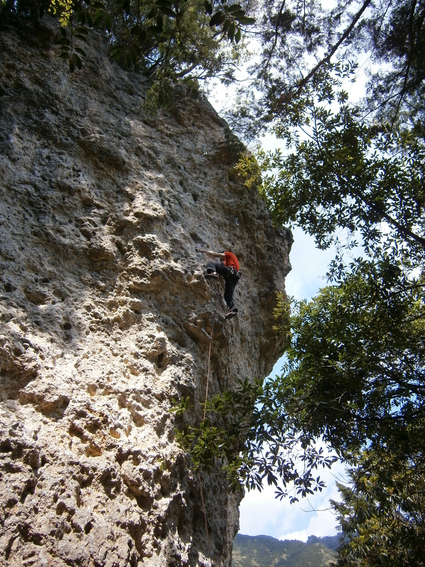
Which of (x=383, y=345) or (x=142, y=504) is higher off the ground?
(x=383, y=345)

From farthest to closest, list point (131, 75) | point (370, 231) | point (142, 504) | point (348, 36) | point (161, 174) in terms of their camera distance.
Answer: point (131, 75) < point (348, 36) < point (161, 174) < point (370, 231) < point (142, 504)

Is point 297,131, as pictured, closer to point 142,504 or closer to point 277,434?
point 277,434

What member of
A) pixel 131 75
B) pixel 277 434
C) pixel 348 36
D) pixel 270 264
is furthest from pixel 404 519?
pixel 131 75

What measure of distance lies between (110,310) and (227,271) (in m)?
2.30

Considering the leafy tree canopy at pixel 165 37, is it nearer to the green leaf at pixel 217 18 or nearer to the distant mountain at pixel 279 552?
the green leaf at pixel 217 18

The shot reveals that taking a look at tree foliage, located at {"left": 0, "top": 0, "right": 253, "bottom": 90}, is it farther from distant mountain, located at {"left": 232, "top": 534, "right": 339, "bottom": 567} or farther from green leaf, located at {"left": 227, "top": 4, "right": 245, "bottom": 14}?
distant mountain, located at {"left": 232, "top": 534, "right": 339, "bottom": 567}

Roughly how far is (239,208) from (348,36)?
4.03 meters

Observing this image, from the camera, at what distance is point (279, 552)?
2309 inches

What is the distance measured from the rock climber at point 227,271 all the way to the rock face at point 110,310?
18 centimetres

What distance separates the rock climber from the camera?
7094 millimetres

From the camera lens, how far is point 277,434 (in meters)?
5.63

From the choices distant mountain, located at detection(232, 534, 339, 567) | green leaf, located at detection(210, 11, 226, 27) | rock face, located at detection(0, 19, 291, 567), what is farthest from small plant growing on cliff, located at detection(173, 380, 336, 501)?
distant mountain, located at detection(232, 534, 339, 567)

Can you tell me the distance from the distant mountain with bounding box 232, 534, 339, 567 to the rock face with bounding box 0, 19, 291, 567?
4851 cm

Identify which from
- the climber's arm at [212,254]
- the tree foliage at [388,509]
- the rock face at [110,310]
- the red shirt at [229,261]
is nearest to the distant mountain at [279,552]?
the tree foliage at [388,509]
